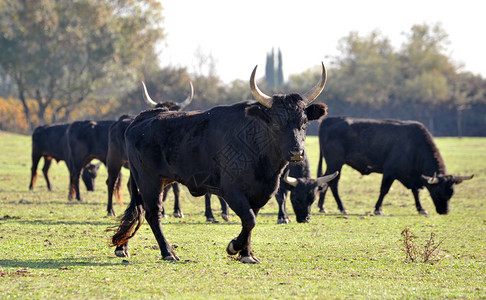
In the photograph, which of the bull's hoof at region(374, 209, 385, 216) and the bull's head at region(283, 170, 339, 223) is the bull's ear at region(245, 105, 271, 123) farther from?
the bull's hoof at region(374, 209, 385, 216)

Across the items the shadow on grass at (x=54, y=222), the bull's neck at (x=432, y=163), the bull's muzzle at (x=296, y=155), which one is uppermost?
the bull's muzzle at (x=296, y=155)

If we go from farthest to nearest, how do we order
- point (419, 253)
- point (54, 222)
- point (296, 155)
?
point (54, 222) → point (419, 253) → point (296, 155)

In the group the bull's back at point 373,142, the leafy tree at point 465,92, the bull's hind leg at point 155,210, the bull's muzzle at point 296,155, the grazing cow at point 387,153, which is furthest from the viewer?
the leafy tree at point 465,92

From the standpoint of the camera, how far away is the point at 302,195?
46.6ft

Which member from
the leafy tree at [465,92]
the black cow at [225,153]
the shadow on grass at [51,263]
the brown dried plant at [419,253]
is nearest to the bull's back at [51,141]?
the black cow at [225,153]

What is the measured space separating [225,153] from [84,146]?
11.0 m

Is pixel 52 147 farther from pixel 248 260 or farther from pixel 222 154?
pixel 248 260

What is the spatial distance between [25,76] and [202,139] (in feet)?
170

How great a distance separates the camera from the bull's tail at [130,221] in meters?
9.11

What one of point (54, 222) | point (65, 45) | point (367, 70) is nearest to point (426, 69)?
point (367, 70)

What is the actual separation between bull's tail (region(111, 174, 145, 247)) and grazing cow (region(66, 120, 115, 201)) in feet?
29.8

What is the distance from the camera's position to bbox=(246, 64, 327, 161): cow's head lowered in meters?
8.18

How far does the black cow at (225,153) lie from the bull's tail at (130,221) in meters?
0.01

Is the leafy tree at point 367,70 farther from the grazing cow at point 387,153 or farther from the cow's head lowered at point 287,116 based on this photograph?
the cow's head lowered at point 287,116
